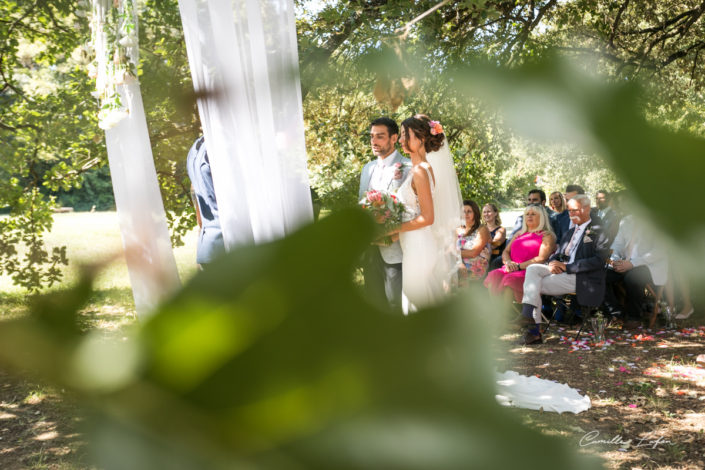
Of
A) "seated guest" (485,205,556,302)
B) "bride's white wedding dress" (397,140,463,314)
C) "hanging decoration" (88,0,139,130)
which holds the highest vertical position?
"hanging decoration" (88,0,139,130)

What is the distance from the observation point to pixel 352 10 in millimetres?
3361

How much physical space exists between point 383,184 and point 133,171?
1.89 feet

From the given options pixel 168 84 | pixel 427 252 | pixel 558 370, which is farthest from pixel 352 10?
pixel 168 84

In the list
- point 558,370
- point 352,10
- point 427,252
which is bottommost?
point 558,370

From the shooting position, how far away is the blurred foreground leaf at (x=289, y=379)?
10cm

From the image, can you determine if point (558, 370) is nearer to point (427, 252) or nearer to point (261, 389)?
point (427, 252)

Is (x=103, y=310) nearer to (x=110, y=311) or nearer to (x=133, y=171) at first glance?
(x=110, y=311)

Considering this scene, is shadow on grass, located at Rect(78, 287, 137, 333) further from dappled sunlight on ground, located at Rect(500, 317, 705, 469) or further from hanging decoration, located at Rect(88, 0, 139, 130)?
dappled sunlight on ground, located at Rect(500, 317, 705, 469)

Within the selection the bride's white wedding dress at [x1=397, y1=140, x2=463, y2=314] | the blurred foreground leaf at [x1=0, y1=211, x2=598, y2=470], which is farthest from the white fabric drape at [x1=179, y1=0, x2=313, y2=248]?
the bride's white wedding dress at [x1=397, y1=140, x2=463, y2=314]

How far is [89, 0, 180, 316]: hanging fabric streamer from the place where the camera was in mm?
146

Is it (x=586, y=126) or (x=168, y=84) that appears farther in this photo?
(x=168, y=84)

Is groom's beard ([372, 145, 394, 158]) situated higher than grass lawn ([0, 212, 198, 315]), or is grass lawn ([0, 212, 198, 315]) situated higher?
groom's beard ([372, 145, 394, 158])

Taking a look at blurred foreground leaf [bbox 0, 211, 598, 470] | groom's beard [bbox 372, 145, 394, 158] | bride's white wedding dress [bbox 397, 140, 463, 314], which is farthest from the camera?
bride's white wedding dress [bbox 397, 140, 463, 314]

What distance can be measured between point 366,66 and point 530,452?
130mm
